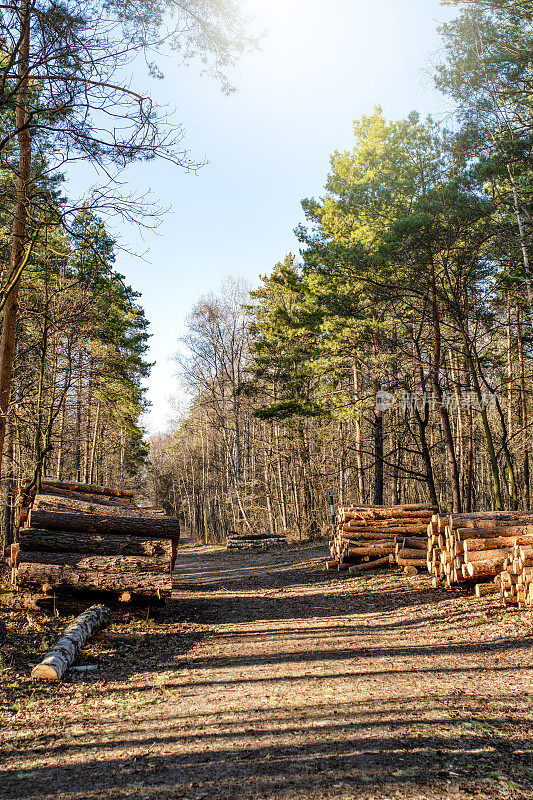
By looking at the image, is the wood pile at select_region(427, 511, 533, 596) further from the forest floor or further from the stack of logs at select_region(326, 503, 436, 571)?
the stack of logs at select_region(326, 503, 436, 571)

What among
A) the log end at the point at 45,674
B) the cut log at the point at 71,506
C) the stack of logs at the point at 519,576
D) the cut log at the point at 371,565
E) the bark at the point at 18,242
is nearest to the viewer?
the log end at the point at 45,674

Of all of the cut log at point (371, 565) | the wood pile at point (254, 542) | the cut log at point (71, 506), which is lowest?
the wood pile at point (254, 542)

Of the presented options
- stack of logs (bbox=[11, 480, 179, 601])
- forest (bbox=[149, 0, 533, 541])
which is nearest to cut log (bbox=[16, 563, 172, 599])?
stack of logs (bbox=[11, 480, 179, 601])

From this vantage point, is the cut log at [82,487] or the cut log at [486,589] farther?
the cut log at [82,487]

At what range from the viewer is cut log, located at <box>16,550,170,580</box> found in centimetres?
771

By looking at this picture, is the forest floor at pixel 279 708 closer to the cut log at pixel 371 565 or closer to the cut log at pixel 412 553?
the cut log at pixel 412 553

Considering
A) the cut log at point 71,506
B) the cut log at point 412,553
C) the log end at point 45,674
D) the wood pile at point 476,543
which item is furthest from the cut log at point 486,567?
the log end at point 45,674

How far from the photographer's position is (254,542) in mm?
23547

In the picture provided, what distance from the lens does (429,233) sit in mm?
12148

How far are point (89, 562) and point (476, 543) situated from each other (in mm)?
6407

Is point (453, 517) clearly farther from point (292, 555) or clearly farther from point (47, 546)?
point (292, 555)

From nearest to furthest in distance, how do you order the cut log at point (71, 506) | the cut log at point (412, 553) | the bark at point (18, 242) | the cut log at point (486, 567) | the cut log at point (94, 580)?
the bark at point (18, 242)
the cut log at point (94, 580)
the cut log at point (486, 567)
the cut log at point (71, 506)
the cut log at point (412, 553)

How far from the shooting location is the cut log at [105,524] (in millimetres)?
8445

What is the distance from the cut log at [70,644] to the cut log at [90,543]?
0.93 m
